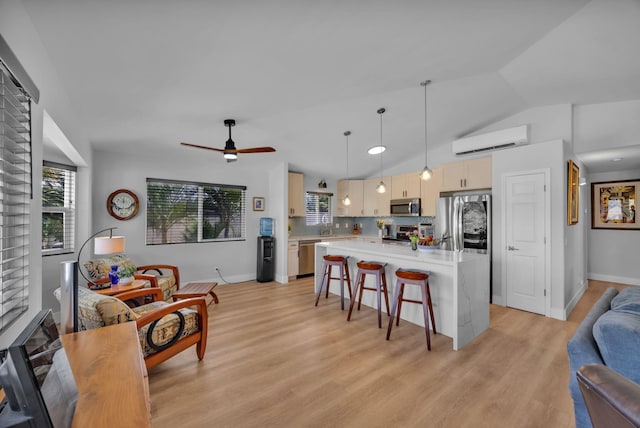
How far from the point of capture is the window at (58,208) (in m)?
3.37

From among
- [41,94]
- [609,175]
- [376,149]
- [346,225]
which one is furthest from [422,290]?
[609,175]

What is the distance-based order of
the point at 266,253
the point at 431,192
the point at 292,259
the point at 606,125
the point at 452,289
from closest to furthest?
the point at 452,289, the point at 606,125, the point at 431,192, the point at 266,253, the point at 292,259

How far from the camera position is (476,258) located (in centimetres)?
304

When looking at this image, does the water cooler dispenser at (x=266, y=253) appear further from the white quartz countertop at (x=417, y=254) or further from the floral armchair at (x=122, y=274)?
the floral armchair at (x=122, y=274)

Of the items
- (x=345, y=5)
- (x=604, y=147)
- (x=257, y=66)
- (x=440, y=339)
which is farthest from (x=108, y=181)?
(x=604, y=147)

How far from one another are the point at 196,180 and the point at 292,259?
2.37 meters

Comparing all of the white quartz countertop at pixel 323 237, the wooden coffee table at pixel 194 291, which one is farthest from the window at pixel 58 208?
the white quartz countertop at pixel 323 237

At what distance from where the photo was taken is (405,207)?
5738 mm

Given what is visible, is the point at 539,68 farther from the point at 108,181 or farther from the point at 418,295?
the point at 108,181

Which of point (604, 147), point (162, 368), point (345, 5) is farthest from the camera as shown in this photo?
point (604, 147)

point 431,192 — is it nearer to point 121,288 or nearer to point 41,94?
point 121,288

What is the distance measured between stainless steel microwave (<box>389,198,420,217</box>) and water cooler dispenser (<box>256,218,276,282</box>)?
105 inches

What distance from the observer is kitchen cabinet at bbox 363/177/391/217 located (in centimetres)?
614

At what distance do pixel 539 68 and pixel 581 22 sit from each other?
0.79 metres
